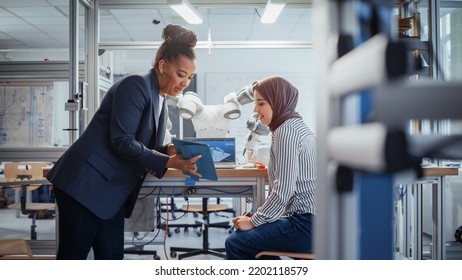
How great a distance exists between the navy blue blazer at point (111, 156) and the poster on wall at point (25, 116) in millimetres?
1263

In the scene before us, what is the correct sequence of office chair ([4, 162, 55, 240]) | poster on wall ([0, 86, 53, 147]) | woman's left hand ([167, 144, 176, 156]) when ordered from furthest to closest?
1. office chair ([4, 162, 55, 240])
2. poster on wall ([0, 86, 53, 147])
3. woman's left hand ([167, 144, 176, 156])

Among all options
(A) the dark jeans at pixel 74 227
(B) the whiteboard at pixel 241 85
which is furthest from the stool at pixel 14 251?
(B) the whiteboard at pixel 241 85

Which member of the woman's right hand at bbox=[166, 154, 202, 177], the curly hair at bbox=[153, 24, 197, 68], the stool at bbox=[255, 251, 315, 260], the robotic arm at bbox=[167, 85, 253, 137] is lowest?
the stool at bbox=[255, 251, 315, 260]

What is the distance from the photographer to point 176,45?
5.04 feet

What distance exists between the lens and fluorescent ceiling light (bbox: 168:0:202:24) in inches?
91.5

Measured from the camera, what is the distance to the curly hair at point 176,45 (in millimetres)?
1529

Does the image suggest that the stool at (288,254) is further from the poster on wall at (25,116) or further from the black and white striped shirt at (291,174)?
the poster on wall at (25,116)

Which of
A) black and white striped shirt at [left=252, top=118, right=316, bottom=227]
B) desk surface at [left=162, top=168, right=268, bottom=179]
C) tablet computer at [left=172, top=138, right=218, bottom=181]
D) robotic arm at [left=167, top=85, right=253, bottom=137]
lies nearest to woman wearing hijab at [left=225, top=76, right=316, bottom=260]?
black and white striped shirt at [left=252, top=118, right=316, bottom=227]

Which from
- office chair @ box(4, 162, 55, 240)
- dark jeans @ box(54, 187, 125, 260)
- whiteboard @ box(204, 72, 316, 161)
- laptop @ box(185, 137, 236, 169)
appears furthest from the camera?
whiteboard @ box(204, 72, 316, 161)

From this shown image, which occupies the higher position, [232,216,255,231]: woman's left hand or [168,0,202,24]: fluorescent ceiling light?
[168,0,202,24]: fluorescent ceiling light

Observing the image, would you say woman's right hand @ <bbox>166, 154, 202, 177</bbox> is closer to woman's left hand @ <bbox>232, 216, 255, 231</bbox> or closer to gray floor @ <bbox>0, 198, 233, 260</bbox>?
woman's left hand @ <bbox>232, 216, 255, 231</bbox>

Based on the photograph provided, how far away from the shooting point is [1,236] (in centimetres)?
371
